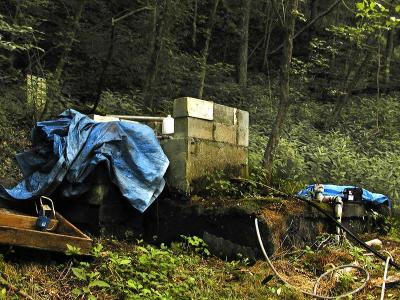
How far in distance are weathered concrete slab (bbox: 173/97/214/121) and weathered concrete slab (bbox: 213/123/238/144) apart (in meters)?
0.18

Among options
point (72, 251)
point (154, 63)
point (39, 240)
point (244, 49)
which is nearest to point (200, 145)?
point (72, 251)

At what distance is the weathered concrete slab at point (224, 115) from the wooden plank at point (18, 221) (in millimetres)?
2283

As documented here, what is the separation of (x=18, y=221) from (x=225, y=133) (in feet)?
8.53

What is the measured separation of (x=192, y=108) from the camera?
16.4 ft

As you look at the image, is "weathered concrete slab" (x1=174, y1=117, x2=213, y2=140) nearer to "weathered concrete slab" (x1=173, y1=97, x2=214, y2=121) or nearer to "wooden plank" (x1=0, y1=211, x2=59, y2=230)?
"weathered concrete slab" (x1=173, y1=97, x2=214, y2=121)

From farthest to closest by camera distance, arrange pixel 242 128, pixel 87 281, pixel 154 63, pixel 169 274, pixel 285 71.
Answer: pixel 154 63
pixel 285 71
pixel 242 128
pixel 169 274
pixel 87 281

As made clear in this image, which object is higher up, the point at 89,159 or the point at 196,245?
the point at 89,159

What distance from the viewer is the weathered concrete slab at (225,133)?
5.30m


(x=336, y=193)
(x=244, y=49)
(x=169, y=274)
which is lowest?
(x=169, y=274)

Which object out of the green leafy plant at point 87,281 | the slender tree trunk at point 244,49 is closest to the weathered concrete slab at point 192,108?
the green leafy plant at point 87,281

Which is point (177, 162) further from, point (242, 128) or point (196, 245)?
point (242, 128)

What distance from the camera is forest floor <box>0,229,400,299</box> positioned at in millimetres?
3180

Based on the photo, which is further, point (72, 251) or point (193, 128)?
point (193, 128)

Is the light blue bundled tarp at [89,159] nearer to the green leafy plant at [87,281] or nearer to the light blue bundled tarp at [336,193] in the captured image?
the green leafy plant at [87,281]
